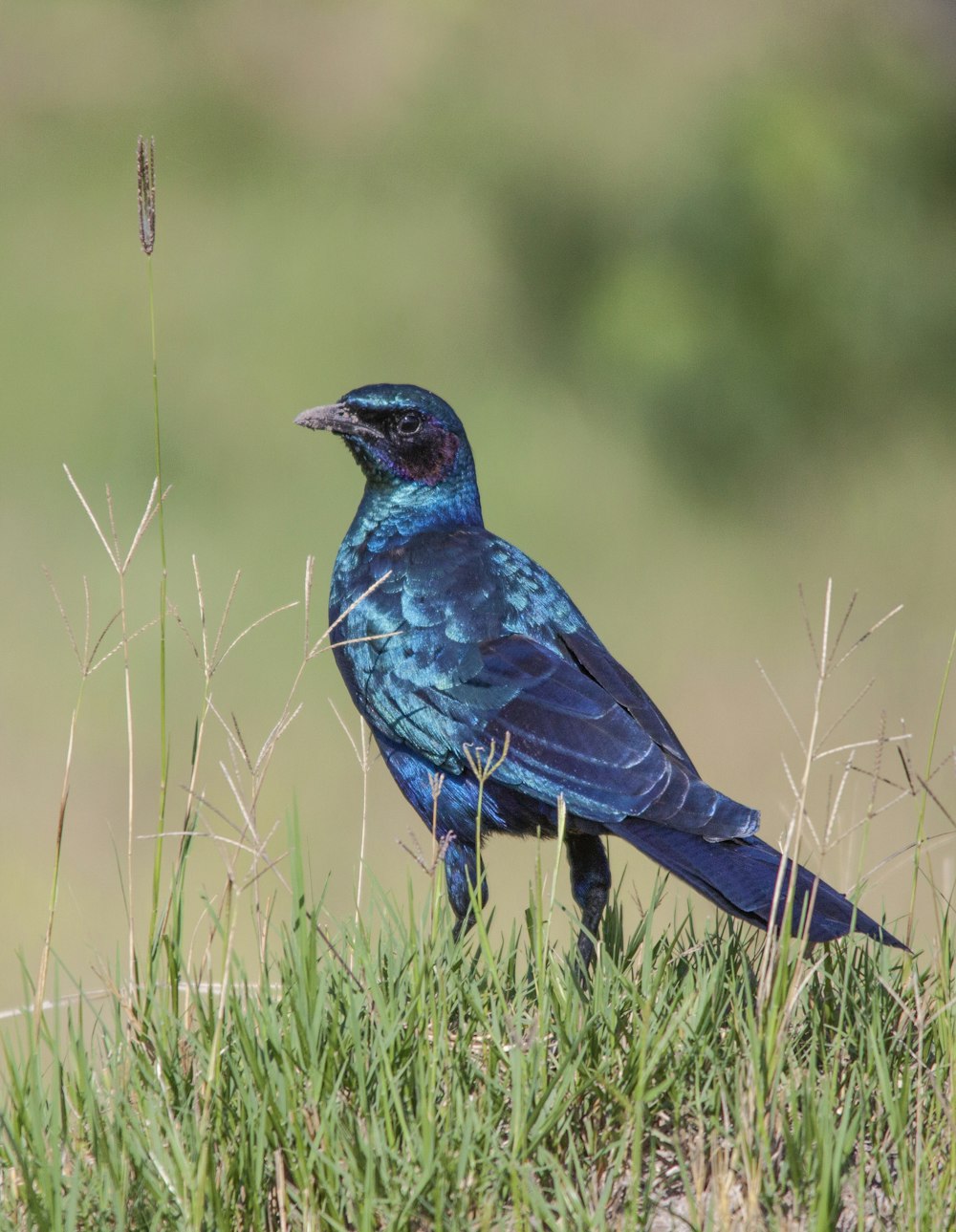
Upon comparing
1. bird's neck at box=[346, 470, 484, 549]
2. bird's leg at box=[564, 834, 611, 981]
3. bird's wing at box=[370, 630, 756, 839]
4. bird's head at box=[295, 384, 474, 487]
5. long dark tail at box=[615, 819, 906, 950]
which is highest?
bird's head at box=[295, 384, 474, 487]

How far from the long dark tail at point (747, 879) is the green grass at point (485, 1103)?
0.30ft

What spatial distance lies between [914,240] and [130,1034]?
7.85m

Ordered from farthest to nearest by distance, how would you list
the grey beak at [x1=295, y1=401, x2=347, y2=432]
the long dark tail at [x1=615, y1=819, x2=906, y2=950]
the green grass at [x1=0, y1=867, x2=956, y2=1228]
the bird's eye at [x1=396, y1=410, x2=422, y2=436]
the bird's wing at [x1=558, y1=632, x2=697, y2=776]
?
the bird's eye at [x1=396, y1=410, x2=422, y2=436] → the grey beak at [x1=295, y1=401, x2=347, y2=432] → the bird's wing at [x1=558, y1=632, x2=697, y2=776] → the long dark tail at [x1=615, y1=819, x2=906, y2=950] → the green grass at [x1=0, y1=867, x2=956, y2=1228]

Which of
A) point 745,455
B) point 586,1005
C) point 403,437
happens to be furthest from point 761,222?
point 586,1005

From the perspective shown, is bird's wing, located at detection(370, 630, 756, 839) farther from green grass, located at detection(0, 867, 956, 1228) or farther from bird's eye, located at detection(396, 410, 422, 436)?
bird's eye, located at detection(396, 410, 422, 436)

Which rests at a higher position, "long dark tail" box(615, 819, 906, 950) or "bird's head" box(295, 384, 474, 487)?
"bird's head" box(295, 384, 474, 487)

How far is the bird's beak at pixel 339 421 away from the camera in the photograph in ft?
11.3

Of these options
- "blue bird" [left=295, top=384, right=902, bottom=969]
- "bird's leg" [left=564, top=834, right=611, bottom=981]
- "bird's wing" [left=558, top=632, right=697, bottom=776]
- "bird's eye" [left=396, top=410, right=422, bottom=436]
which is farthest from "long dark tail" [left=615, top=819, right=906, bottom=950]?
"bird's eye" [left=396, top=410, right=422, bottom=436]

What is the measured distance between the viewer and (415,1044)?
2.14m

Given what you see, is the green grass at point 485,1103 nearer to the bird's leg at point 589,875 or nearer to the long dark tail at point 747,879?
the long dark tail at point 747,879

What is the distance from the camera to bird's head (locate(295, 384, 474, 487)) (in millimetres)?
3508

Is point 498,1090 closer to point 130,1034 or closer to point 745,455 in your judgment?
point 130,1034

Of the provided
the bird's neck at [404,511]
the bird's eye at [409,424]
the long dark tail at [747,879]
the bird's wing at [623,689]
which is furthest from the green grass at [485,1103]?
the bird's eye at [409,424]

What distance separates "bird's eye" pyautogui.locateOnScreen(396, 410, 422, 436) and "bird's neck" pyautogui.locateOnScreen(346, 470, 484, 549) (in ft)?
0.42
